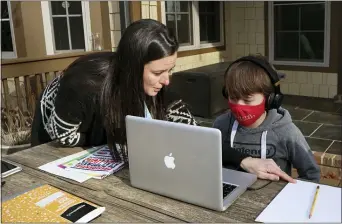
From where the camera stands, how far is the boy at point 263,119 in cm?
147

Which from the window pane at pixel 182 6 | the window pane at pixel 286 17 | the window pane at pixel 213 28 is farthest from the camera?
the window pane at pixel 213 28

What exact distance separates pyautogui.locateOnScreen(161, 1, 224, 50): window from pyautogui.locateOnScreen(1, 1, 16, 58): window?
1809 mm

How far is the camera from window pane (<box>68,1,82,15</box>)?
13.8 feet

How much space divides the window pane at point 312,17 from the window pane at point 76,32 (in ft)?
10.6

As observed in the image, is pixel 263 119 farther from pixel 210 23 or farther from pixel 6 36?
pixel 210 23

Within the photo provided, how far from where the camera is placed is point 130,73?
1533mm

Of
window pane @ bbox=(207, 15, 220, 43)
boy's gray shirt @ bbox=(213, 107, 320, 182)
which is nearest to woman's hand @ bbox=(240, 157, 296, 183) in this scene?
boy's gray shirt @ bbox=(213, 107, 320, 182)

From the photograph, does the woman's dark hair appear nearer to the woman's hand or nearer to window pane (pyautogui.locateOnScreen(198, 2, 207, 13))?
the woman's hand

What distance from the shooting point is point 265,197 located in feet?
3.70

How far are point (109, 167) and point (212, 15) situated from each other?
4.80 m

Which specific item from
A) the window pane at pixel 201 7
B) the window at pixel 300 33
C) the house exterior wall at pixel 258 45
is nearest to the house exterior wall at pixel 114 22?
the window pane at pixel 201 7

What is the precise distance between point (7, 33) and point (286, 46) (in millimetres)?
3930

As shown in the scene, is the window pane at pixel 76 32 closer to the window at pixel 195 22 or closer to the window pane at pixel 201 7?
the window at pixel 195 22

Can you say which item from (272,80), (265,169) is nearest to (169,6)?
(272,80)
